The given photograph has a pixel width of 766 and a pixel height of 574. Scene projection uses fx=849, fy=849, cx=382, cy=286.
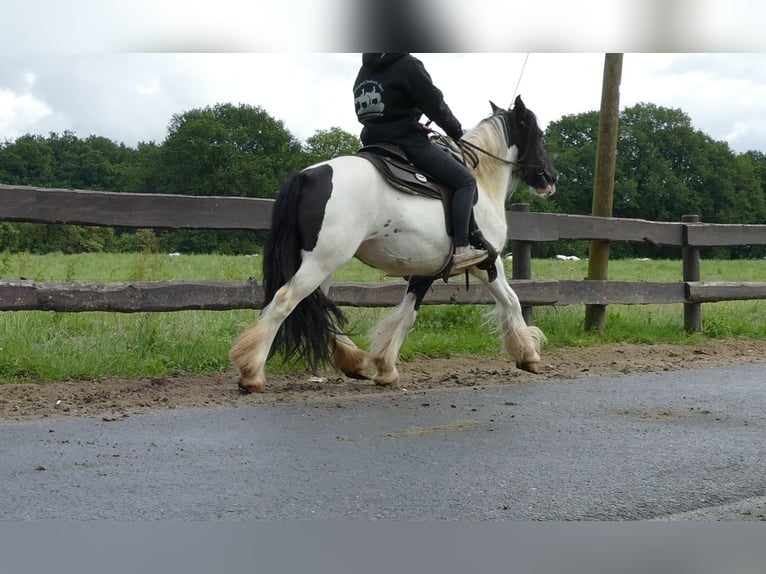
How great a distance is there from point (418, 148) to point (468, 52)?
5816mm

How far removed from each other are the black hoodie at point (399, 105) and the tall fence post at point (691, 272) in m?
6.04

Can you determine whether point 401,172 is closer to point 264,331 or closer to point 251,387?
point 264,331

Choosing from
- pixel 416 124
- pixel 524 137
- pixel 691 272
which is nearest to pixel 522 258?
pixel 524 137

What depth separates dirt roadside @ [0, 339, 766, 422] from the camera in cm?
571

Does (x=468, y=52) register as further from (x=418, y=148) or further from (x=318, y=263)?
(x=418, y=148)

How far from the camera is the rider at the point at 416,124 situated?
20.7ft

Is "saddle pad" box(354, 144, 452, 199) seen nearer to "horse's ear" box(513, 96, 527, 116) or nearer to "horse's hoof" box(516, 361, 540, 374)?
"horse's ear" box(513, 96, 527, 116)

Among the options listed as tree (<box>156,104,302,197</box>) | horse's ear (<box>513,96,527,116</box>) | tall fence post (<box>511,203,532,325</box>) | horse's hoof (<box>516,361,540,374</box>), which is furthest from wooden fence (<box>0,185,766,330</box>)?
tree (<box>156,104,302,197</box>)

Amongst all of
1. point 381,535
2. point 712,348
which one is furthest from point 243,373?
point 712,348

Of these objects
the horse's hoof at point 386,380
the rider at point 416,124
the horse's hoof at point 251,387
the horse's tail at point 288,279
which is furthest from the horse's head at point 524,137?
the horse's hoof at point 251,387

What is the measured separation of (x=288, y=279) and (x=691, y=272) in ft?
24.3

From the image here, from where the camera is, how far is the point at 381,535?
39.7 inches

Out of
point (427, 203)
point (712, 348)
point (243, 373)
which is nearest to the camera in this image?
point (243, 373)

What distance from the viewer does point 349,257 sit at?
20.5 ft
